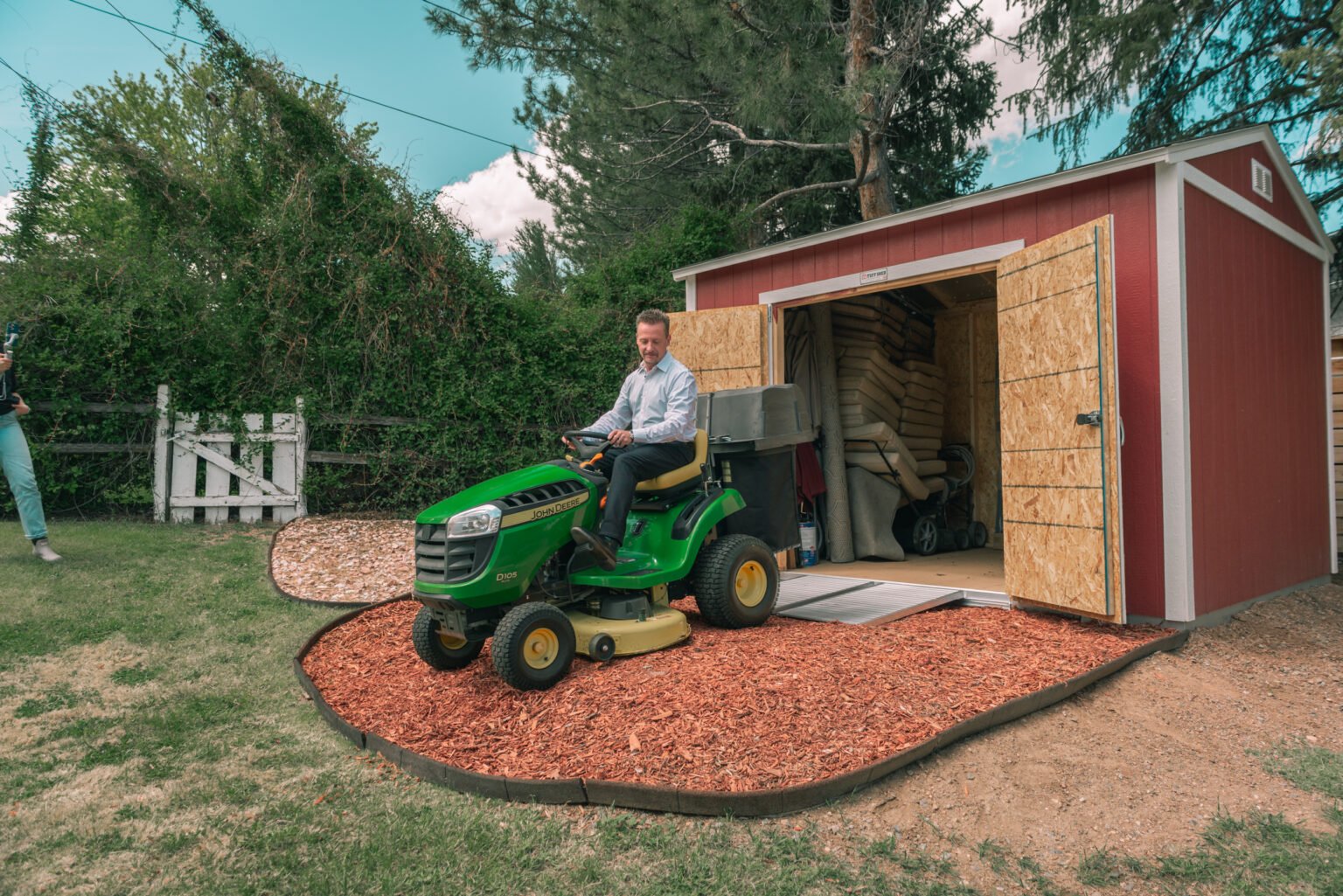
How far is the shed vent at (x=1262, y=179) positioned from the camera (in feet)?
20.8

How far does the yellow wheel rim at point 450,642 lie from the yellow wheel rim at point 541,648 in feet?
1.79

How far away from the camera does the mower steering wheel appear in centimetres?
441

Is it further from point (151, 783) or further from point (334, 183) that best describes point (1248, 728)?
Result: point (334, 183)

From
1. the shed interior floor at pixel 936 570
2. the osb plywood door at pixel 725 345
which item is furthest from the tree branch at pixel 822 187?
the shed interior floor at pixel 936 570

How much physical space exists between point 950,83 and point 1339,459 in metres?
7.16

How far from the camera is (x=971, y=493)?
10047 mm

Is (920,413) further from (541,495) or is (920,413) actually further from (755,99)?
(541,495)

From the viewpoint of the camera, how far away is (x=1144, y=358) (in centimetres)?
534

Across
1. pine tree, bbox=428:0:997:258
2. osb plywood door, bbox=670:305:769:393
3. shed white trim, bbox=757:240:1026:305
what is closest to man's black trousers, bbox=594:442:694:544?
osb plywood door, bbox=670:305:769:393

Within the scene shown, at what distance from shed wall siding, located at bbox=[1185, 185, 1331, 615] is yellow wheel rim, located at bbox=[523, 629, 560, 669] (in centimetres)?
402

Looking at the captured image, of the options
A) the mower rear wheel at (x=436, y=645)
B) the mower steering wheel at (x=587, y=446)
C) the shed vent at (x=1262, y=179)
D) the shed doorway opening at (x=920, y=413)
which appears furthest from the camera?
the shed doorway opening at (x=920, y=413)

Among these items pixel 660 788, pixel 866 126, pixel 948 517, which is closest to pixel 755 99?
pixel 866 126

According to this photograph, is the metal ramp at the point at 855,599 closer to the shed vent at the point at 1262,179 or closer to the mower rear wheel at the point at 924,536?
the mower rear wheel at the point at 924,536

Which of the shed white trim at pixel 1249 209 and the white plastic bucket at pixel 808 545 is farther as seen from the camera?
the white plastic bucket at pixel 808 545
